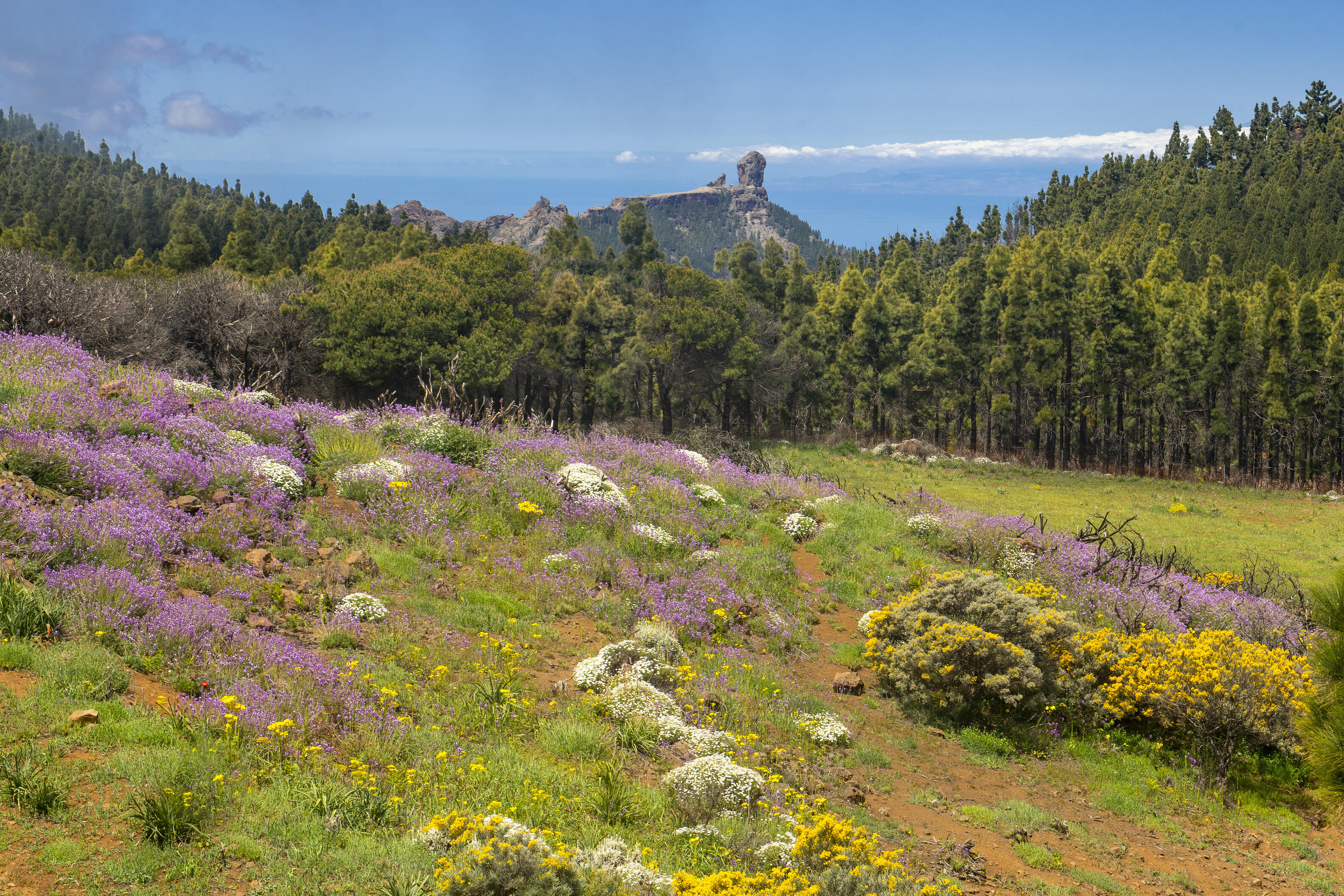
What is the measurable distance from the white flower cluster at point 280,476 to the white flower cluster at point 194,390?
296cm

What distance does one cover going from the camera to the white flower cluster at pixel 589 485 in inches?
596

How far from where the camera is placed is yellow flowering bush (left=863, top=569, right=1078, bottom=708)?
10656mm

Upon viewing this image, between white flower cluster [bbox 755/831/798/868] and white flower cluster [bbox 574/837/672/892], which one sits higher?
white flower cluster [bbox 574/837/672/892]

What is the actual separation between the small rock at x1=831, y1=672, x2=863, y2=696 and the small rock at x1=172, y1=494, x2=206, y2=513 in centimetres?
902

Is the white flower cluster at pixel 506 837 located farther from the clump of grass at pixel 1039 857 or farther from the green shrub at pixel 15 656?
the clump of grass at pixel 1039 857

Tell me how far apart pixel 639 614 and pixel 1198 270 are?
101860 mm

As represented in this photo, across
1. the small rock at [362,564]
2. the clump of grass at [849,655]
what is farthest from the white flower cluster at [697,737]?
the small rock at [362,564]

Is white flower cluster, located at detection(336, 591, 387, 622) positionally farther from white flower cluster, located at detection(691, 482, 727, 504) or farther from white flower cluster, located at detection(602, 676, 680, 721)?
white flower cluster, located at detection(691, 482, 727, 504)

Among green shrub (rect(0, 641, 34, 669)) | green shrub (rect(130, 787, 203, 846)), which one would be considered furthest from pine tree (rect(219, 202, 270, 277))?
green shrub (rect(130, 787, 203, 846))

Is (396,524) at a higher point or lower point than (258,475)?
lower

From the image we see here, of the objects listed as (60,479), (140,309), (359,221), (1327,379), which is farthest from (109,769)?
(359,221)

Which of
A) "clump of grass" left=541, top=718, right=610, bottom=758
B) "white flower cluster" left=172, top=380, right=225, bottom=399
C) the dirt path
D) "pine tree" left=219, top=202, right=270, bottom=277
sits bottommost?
the dirt path

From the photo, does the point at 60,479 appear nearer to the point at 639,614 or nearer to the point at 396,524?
the point at 396,524

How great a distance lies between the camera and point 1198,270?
91125mm
